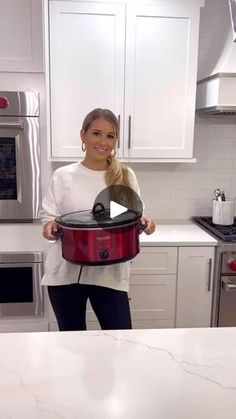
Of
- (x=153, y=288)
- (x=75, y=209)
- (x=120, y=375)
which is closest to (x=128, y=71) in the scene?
(x=75, y=209)

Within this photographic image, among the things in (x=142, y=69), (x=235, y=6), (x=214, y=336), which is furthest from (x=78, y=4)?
(x=214, y=336)

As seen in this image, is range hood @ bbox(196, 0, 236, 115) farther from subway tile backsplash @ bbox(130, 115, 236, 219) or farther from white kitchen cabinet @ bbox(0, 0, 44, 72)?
white kitchen cabinet @ bbox(0, 0, 44, 72)

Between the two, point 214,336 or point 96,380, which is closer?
point 96,380

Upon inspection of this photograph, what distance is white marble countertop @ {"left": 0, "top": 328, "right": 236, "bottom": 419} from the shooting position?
2.64ft

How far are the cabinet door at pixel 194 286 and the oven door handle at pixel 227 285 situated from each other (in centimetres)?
8

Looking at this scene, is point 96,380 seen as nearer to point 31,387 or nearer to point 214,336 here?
point 31,387

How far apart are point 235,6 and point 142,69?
1.50 m

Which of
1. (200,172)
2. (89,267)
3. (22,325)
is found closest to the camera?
(89,267)

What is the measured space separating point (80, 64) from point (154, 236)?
1.07 meters

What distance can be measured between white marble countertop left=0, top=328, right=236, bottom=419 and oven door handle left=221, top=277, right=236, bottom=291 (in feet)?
3.99

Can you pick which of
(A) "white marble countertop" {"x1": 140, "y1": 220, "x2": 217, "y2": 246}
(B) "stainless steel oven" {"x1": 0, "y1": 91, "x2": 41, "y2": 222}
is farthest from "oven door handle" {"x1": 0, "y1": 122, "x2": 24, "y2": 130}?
(A) "white marble countertop" {"x1": 140, "y1": 220, "x2": 217, "y2": 246}

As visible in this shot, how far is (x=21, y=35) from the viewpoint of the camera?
2.42 m

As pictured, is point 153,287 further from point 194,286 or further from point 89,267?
point 89,267

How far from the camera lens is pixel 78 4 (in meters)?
2.20
